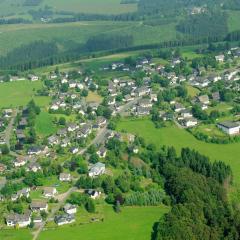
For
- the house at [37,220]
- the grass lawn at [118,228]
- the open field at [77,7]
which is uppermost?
the open field at [77,7]

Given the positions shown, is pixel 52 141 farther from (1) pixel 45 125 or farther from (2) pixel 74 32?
(2) pixel 74 32

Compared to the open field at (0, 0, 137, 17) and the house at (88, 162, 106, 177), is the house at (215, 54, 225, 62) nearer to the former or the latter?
the house at (88, 162, 106, 177)

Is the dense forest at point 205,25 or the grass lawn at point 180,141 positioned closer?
the grass lawn at point 180,141

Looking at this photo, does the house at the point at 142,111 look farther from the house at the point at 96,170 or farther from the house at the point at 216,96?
the house at the point at 96,170

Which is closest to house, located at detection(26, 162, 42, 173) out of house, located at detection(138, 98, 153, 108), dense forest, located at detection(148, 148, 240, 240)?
dense forest, located at detection(148, 148, 240, 240)

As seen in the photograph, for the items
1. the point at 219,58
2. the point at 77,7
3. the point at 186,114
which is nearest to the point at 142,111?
the point at 186,114

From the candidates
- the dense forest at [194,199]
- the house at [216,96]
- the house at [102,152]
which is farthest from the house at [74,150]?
the house at [216,96]

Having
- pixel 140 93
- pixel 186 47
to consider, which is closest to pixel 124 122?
pixel 140 93

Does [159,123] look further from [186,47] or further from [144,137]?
[186,47]

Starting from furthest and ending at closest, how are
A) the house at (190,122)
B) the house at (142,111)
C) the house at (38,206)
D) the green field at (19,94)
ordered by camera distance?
the green field at (19,94) < the house at (142,111) < the house at (190,122) < the house at (38,206)
